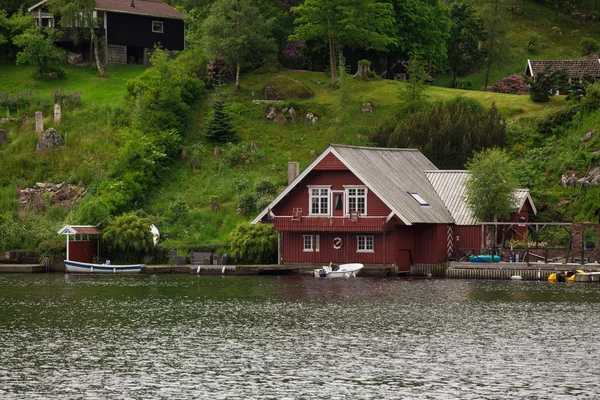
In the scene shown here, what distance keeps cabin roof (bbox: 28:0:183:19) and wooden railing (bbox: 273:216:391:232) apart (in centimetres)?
4464

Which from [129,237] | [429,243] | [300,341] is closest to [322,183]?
[429,243]

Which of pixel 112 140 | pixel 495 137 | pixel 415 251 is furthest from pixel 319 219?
pixel 112 140

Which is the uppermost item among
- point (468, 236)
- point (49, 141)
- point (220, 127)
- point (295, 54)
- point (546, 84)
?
point (295, 54)

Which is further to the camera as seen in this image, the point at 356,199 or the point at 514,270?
the point at 356,199

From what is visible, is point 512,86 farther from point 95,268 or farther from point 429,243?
point 95,268

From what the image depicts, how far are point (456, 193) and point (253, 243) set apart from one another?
13695 millimetres

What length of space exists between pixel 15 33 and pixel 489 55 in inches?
1814

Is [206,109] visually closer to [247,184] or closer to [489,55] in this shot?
[247,184]

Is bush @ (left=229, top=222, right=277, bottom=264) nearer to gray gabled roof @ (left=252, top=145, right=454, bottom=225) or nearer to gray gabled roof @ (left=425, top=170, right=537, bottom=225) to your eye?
gray gabled roof @ (left=252, top=145, right=454, bottom=225)

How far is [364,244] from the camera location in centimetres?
6931

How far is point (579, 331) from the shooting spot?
43.2m

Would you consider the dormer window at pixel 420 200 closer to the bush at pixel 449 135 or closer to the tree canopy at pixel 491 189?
the tree canopy at pixel 491 189

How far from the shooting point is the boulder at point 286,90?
96625 millimetres

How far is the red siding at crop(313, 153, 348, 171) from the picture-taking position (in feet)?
226
